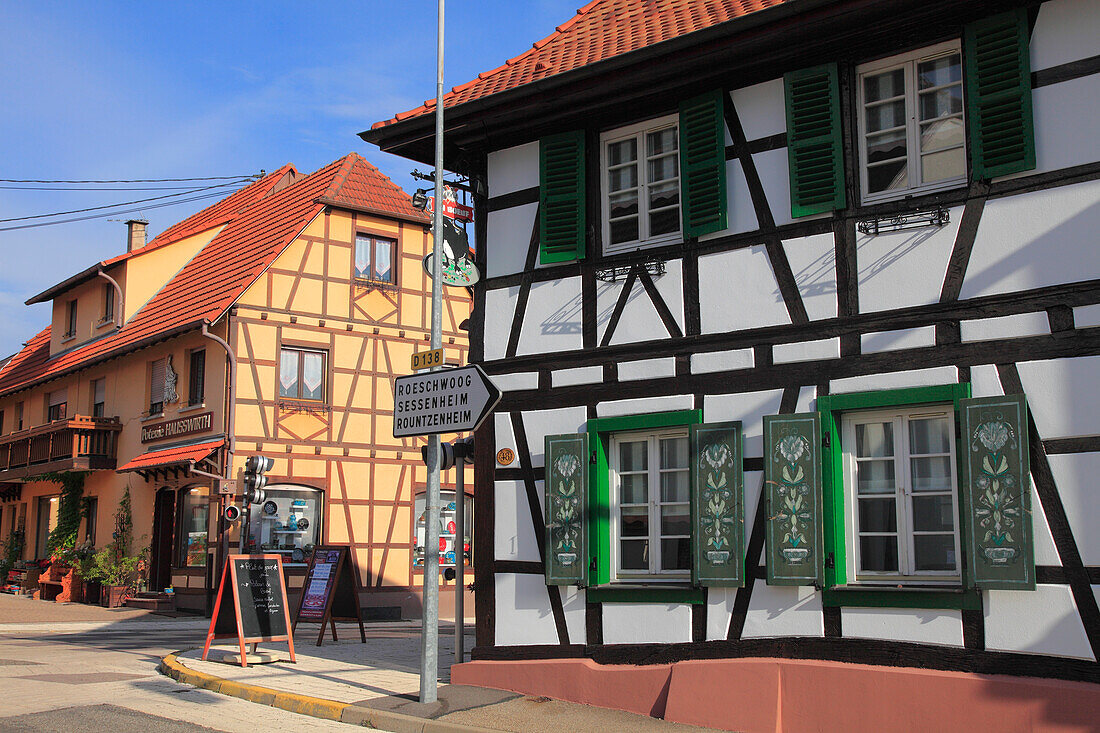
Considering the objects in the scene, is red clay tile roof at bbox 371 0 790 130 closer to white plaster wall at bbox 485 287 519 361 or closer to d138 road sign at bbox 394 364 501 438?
white plaster wall at bbox 485 287 519 361

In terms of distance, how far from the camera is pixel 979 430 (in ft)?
27.2

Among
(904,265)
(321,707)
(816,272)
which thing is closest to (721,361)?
(816,272)

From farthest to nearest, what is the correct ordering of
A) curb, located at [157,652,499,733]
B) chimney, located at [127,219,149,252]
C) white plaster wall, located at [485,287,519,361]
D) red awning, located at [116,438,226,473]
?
1. chimney, located at [127,219,149,252]
2. red awning, located at [116,438,226,473]
3. white plaster wall, located at [485,287,519,361]
4. curb, located at [157,652,499,733]

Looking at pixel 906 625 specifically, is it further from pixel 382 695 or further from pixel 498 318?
pixel 498 318

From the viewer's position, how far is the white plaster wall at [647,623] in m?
9.84

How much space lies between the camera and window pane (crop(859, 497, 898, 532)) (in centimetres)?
890

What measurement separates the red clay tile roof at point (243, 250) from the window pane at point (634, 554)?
14.2 meters

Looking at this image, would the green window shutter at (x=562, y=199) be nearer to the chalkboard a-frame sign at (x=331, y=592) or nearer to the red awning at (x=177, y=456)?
the chalkboard a-frame sign at (x=331, y=592)

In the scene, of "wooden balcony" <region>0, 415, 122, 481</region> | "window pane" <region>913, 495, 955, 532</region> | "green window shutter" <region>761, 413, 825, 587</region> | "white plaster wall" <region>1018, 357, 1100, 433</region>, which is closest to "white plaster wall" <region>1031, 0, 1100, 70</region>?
"white plaster wall" <region>1018, 357, 1100, 433</region>

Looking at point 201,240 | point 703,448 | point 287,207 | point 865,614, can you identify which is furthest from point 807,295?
point 201,240

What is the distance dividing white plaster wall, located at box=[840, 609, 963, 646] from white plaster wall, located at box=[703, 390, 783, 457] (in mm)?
1486

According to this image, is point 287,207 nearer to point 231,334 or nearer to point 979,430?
point 231,334

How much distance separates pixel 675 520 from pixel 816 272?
2.69 meters

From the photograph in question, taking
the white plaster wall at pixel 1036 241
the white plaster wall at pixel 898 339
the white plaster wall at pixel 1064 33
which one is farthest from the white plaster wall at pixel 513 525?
the white plaster wall at pixel 1064 33
